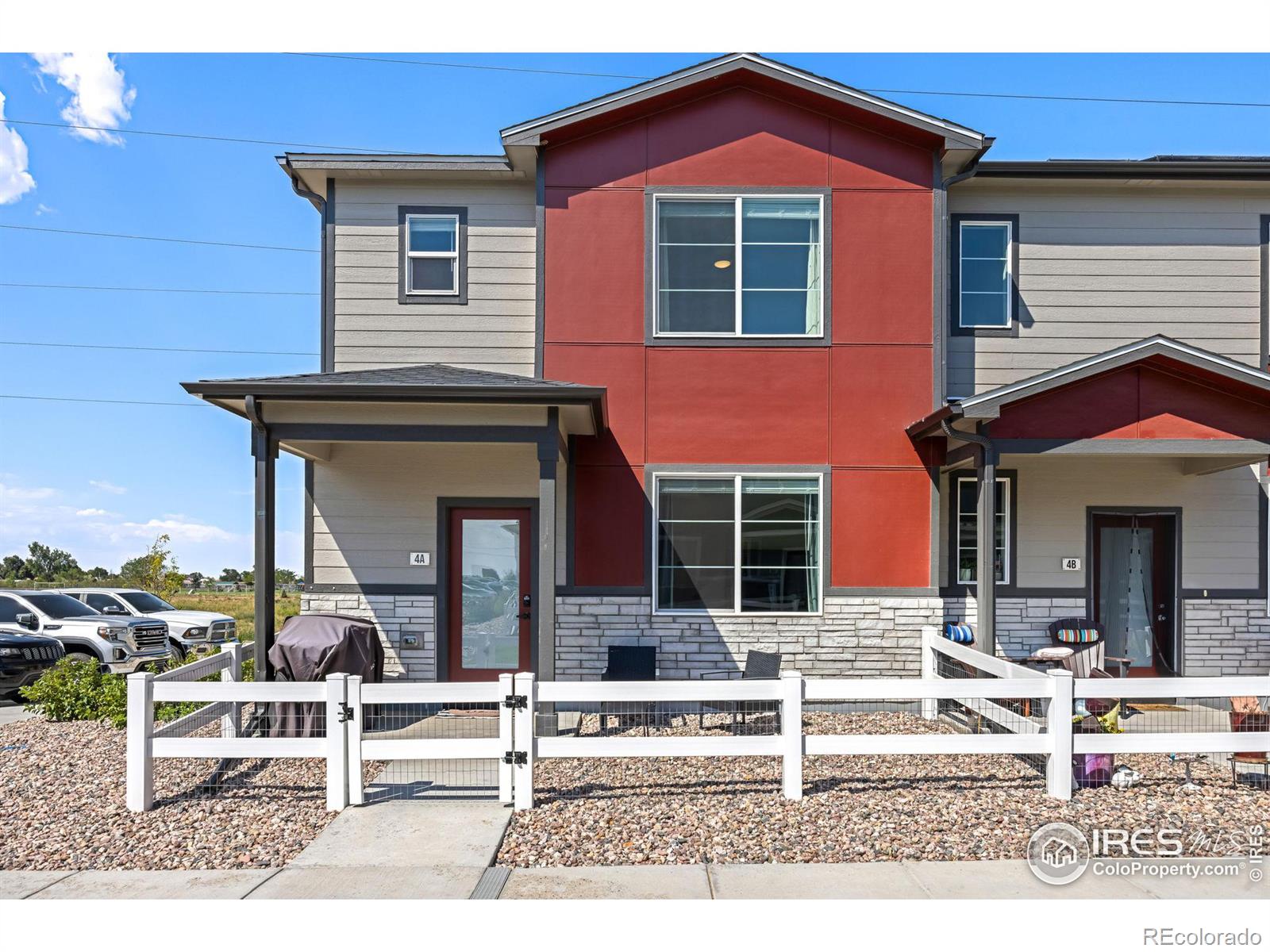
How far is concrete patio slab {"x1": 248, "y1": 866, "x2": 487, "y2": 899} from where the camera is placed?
4.59 metres

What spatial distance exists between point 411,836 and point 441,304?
6.29 m

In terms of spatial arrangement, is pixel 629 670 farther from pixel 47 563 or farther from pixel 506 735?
pixel 47 563

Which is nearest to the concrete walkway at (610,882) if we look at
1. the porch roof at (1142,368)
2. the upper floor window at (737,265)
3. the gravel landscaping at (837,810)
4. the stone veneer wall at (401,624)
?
the gravel landscaping at (837,810)

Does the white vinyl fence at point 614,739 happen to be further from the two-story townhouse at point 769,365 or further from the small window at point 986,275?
the small window at point 986,275

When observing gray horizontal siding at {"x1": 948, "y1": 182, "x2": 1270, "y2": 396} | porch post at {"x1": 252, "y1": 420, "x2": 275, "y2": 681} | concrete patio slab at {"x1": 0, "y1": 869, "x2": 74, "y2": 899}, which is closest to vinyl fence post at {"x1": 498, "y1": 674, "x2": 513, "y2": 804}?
concrete patio slab at {"x1": 0, "y1": 869, "x2": 74, "y2": 899}

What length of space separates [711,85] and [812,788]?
7.51 meters

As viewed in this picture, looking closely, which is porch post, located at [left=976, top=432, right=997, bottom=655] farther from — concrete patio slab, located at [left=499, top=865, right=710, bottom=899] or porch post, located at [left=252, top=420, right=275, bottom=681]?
porch post, located at [left=252, top=420, right=275, bottom=681]

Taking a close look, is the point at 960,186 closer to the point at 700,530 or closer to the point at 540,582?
the point at 700,530

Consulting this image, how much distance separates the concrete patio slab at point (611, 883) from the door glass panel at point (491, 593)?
16.4 feet

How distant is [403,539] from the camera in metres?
9.77

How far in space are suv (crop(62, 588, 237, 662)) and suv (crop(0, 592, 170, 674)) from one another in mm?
741

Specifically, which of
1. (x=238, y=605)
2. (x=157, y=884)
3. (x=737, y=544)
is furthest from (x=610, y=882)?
(x=238, y=605)
